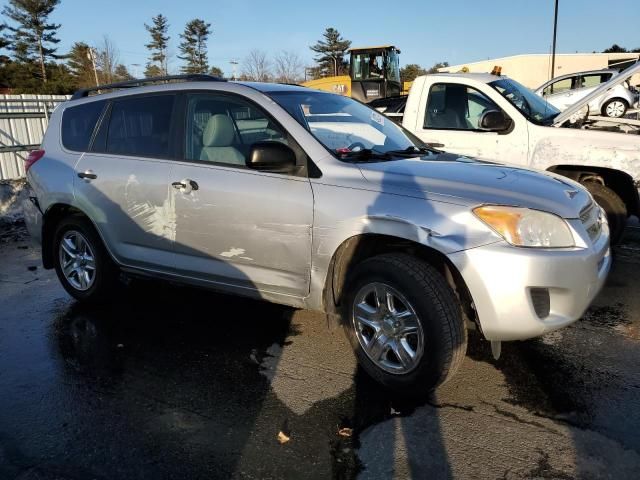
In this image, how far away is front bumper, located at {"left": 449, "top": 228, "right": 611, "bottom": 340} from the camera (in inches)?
108

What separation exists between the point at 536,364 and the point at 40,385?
10.6 ft

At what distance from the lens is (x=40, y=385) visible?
11.3ft

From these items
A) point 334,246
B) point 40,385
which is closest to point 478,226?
point 334,246

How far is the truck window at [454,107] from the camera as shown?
603cm

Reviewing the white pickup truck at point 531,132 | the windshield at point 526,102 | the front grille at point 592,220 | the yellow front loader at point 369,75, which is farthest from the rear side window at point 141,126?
the yellow front loader at point 369,75

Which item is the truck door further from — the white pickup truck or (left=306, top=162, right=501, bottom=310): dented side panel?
(left=306, top=162, right=501, bottom=310): dented side panel

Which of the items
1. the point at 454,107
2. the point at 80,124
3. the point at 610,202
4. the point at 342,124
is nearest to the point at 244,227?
the point at 342,124

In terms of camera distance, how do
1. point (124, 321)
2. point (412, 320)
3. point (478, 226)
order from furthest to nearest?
point (124, 321) → point (412, 320) → point (478, 226)

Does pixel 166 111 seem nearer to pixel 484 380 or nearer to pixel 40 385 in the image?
pixel 40 385

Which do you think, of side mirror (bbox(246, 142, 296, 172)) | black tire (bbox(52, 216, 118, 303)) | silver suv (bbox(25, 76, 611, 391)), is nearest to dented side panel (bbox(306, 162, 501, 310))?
silver suv (bbox(25, 76, 611, 391))

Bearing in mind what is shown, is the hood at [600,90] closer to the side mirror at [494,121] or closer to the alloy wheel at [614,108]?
the side mirror at [494,121]

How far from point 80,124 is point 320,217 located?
2.70 m

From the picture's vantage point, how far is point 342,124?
3949 millimetres

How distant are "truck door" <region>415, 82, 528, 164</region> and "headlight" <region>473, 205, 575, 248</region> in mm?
2942
